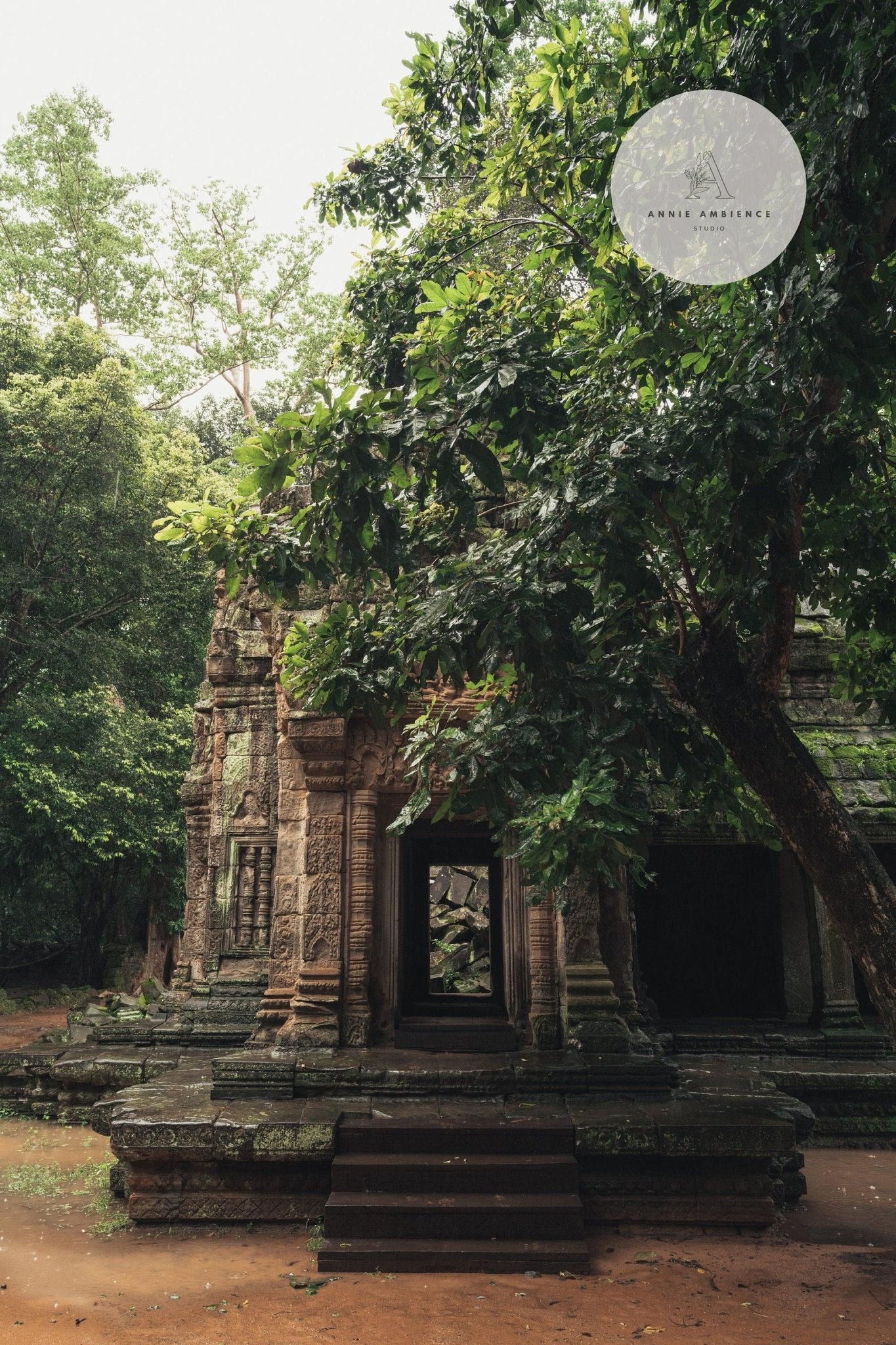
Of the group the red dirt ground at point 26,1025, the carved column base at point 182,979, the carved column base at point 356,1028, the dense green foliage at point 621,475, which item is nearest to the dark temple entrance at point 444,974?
the carved column base at point 356,1028

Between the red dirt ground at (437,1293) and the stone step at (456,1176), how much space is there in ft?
1.31

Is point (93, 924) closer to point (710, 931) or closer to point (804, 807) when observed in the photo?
point (710, 931)

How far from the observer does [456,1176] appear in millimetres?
5805

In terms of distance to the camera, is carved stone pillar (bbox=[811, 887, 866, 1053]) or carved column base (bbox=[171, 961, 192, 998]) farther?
carved column base (bbox=[171, 961, 192, 998])

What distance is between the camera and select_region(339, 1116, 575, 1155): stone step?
602 centimetres

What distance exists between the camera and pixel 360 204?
29.3 ft

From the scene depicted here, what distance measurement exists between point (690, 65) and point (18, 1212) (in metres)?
7.62

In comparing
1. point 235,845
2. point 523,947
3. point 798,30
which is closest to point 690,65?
point 798,30

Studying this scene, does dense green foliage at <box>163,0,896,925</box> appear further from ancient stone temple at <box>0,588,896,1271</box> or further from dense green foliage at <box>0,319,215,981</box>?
dense green foliage at <box>0,319,215,981</box>

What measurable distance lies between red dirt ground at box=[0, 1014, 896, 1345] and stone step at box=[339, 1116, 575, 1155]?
56 centimetres

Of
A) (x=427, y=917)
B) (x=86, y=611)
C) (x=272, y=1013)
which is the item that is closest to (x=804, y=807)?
(x=272, y=1013)

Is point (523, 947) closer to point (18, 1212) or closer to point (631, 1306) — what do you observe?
point (631, 1306)

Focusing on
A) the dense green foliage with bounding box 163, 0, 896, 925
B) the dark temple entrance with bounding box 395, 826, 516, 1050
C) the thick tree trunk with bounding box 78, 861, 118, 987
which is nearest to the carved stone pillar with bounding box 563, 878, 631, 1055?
the dark temple entrance with bounding box 395, 826, 516, 1050

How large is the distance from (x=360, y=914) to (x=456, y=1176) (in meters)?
2.02
